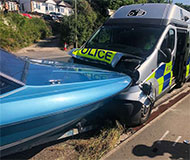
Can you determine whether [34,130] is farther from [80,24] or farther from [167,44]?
[80,24]

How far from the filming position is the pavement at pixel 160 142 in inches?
105

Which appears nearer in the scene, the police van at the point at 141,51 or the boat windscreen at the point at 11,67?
the boat windscreen at the point at 11,67

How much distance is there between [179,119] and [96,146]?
2.03 meters

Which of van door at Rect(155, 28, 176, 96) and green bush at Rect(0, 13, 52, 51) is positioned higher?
green bush at Rect(0, 13, 52, 51)

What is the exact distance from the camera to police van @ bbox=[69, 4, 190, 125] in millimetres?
3107

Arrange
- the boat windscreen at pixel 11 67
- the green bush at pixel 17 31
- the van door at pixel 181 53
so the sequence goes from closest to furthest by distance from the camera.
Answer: the boat windscreen at pixel 11 67 < the van door at pixel 181 53 < the green bush at pixel 17 31

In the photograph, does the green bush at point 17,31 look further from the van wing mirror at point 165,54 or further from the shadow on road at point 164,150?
the shadow on road at point 164,150

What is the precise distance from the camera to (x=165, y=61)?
12.1ft

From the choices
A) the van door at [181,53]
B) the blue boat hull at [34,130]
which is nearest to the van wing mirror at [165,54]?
the van door at [181,53]

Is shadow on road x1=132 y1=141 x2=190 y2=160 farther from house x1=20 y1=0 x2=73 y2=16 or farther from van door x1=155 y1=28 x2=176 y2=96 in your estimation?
house x1=20 y1=0 x2=73 y2=16

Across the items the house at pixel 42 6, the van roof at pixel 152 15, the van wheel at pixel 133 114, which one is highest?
the house at pixel 42 6

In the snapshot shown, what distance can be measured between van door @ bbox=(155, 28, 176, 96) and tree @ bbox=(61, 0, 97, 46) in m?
13.5

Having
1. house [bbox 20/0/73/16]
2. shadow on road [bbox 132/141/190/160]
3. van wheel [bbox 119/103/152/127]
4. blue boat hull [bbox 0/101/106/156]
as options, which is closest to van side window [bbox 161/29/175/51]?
van wheel [bbox 119/103/152/127]

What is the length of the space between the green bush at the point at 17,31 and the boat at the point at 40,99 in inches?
515
